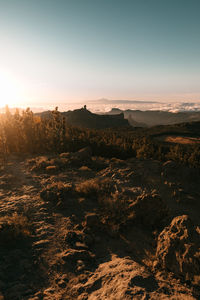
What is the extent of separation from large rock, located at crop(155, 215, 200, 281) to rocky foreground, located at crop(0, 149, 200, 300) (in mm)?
18

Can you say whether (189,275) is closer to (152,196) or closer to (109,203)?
(152,196)

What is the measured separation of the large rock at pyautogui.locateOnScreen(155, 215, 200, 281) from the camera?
141 inches

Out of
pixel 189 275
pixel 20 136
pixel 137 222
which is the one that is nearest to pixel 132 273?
pixel 189 275

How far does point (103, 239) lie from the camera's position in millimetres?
5375

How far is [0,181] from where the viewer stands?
9.76 meters

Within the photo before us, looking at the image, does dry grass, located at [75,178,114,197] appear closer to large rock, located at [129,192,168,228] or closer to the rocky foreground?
the rocky foreground

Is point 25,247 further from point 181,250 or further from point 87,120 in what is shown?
point 87,120

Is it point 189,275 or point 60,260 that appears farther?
point 60,260

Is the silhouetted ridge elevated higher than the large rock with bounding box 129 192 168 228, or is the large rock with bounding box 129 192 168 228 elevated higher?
the silhouetted ridge

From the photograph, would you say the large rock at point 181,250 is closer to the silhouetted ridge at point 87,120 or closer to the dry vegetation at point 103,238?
the dry vegetation at point 103,238

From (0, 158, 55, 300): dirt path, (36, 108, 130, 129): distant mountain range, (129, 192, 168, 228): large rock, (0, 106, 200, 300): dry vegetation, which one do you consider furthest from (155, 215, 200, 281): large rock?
(36, 108, 130, 129): distant mountain range

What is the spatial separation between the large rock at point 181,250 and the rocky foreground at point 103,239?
18 mm

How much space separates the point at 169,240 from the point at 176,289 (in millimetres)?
986

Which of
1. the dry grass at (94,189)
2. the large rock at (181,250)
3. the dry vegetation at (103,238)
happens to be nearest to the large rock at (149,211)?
the dry vegetation at (103,238)
